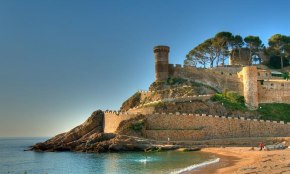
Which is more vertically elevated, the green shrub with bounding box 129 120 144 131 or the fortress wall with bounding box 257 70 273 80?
the fortress wall with bounding box 257 70 273 80

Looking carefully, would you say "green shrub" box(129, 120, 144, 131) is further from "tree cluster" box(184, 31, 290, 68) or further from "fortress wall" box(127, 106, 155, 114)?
"tree cluster" box(184, 31, 290, 68)

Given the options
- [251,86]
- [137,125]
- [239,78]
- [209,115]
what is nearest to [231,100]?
[251,86]

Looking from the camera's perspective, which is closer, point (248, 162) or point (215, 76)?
point (248, 162)

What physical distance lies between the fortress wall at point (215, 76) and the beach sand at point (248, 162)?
1747 cm

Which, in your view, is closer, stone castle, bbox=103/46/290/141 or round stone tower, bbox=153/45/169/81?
stone castle, bbox=103/46/290/141

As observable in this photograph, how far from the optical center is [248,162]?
25.7 metres

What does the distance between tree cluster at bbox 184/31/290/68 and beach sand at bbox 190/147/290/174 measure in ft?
98.1

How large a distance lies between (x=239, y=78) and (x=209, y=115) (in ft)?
39.3

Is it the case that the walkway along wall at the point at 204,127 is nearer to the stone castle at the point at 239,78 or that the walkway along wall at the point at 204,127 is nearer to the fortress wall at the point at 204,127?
the fortress wall at the point at 204,127

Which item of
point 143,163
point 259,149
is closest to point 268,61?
point 259,149

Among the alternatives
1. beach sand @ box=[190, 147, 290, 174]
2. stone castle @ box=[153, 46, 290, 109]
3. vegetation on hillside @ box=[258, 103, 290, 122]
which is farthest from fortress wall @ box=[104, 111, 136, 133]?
vegetation on hillside @ box=[258, 103, 290, 122]

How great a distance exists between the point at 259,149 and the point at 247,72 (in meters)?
16.8

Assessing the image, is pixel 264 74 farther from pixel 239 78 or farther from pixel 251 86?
pixel 251 86

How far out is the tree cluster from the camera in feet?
208
